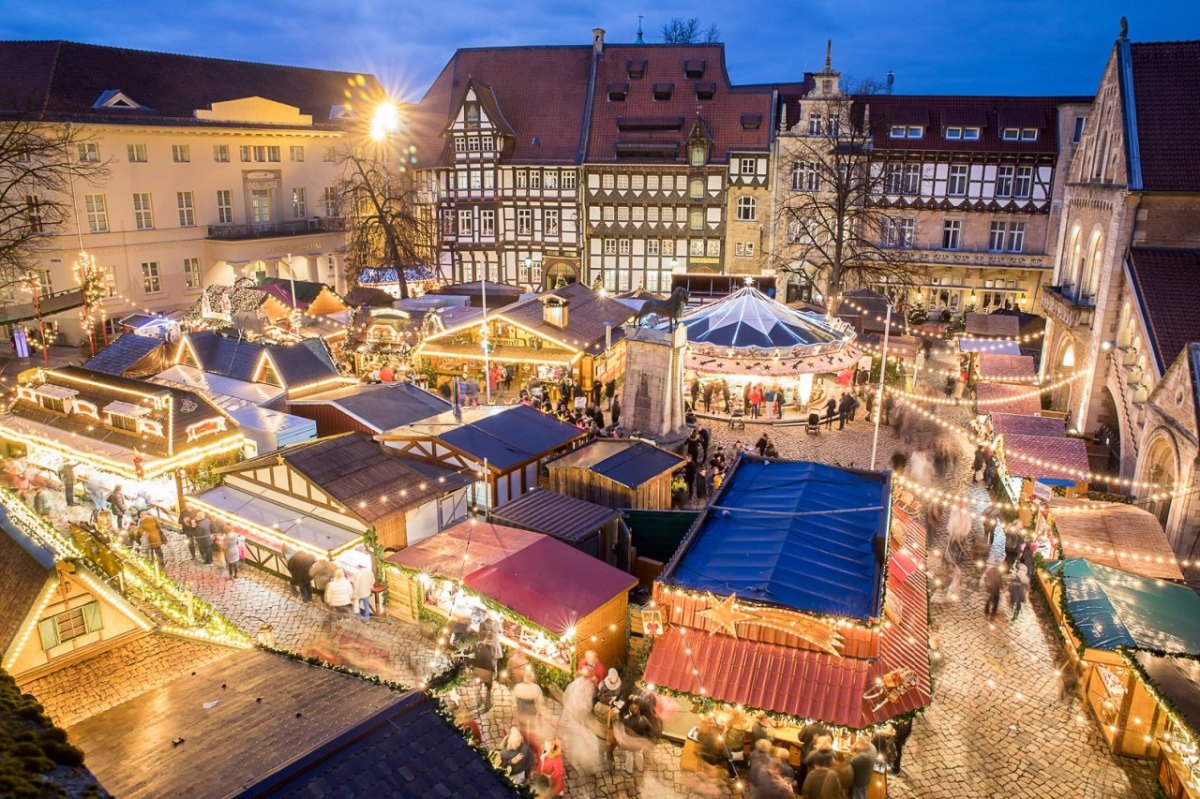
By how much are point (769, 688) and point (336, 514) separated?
810 cm

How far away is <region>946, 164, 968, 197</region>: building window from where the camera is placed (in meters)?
38.5

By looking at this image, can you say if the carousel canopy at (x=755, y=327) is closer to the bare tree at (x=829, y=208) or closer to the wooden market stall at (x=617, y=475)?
the wooden market stall at (x=617, y=475)

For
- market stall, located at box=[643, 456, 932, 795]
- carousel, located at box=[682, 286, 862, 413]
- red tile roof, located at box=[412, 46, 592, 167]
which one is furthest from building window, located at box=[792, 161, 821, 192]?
market stall, located at box=[643, 456, 932, 795]

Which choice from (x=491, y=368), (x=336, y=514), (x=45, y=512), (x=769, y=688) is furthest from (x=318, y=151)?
(x=769, y=688)

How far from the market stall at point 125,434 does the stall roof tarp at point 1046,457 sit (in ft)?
53.4

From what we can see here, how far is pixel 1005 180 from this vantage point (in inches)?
1499

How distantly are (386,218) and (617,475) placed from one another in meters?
26.7

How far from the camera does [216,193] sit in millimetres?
39844

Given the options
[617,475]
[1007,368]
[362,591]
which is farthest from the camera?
[1007,368]

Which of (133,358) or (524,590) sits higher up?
(133,358)

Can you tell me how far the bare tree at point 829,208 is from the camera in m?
37.4

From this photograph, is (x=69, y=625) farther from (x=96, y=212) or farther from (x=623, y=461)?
(x=96, y=212)

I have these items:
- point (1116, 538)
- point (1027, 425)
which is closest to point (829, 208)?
point (1027, 425)

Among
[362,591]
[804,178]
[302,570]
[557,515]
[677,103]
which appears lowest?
[362,591]
